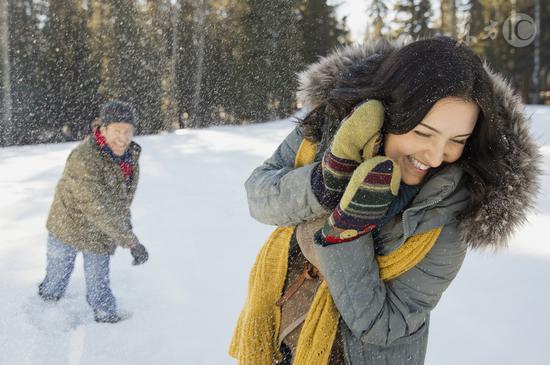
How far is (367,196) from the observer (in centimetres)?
106

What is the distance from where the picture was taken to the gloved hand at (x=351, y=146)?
1.09 metres

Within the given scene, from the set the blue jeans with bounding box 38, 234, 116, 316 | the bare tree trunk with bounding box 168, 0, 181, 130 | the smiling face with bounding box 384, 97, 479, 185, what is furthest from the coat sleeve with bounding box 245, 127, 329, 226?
the bare tree trunk with bounding box 168, 0, 181, 130

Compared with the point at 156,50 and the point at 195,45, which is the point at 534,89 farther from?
the point at 156,50

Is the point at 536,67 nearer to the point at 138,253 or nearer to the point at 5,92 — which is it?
the point at 5,92

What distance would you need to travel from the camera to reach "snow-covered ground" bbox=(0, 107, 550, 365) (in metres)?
3.16

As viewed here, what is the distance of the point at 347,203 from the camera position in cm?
108

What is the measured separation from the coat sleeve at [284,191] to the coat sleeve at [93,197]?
7.07ft

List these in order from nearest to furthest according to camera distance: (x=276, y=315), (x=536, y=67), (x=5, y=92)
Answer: (x=276, y=315), (x=5, y=92), (x=536, y=67)

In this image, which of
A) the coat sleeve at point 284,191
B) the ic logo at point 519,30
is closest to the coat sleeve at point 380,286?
the coat sleeve at point 284,191

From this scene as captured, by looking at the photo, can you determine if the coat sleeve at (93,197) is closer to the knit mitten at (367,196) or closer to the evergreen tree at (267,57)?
the knit mitten at (367,196)

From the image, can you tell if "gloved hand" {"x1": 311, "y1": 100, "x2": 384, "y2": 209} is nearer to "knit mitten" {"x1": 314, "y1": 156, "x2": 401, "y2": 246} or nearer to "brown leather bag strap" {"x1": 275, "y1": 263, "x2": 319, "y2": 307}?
"knit mitten" {"x1": 314, "y1": 156, "x2": 401, "y2": 246}

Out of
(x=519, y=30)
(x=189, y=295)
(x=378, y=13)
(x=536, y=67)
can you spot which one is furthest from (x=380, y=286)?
(x=378, y=13)

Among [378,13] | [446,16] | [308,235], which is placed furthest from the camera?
[378,13]

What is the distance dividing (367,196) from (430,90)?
0.91 feet
